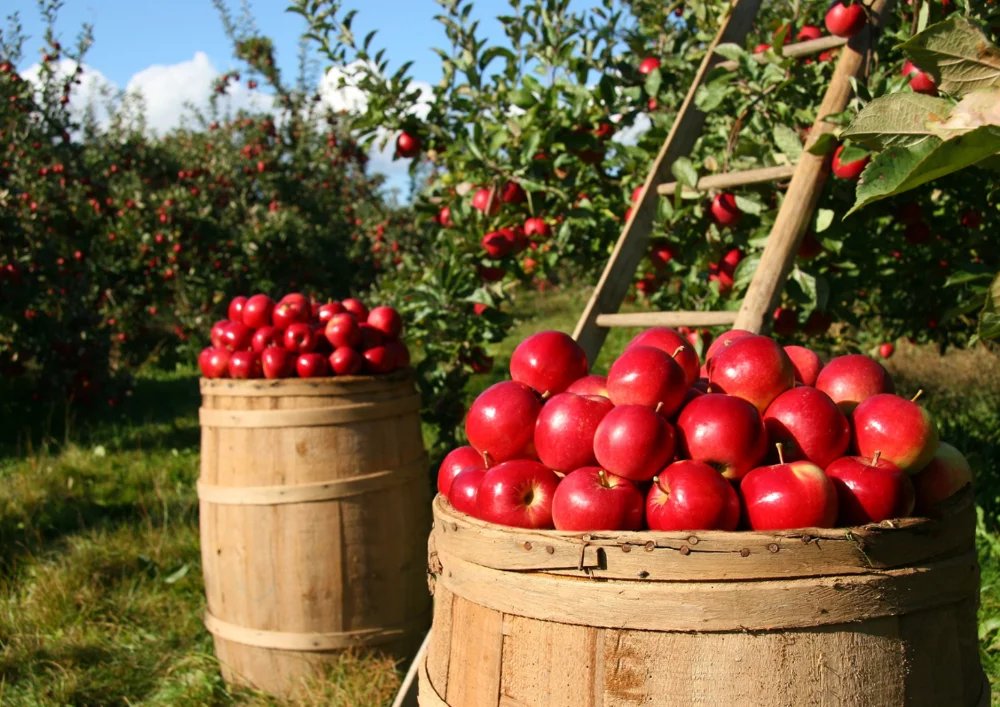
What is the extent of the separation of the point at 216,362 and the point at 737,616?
2.25m

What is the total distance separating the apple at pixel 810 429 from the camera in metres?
1.38

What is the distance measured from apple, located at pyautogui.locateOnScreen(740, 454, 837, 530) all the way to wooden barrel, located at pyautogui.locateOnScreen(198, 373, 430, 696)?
170 cm

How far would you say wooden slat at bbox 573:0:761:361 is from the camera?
304 centimetres

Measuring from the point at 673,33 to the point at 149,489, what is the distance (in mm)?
3316

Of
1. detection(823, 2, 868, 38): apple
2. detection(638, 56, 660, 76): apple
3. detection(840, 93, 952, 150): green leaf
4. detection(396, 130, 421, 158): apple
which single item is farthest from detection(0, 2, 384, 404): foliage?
detection(840, 93, 952, 150): green leaf

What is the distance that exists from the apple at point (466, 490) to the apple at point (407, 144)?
2.56 meters

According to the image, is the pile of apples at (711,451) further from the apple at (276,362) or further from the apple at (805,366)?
the apple at (276,362)

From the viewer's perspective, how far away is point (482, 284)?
12.2 ft

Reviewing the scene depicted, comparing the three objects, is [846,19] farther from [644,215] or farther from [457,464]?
[457,464]

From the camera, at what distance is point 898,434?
53.4 inches

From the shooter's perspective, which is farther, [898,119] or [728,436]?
[728,436]

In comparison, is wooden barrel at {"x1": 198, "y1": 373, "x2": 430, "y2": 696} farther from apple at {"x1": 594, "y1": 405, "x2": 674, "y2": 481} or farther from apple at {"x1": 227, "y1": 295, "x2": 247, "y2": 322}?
apple at {"x1": 594, "y1": 405, "x2": 674, "y2": 481}

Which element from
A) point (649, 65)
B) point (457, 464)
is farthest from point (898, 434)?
point (649, 65)

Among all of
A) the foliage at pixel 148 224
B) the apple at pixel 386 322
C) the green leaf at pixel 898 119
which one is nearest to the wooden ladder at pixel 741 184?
the apple at pixel 386 322
